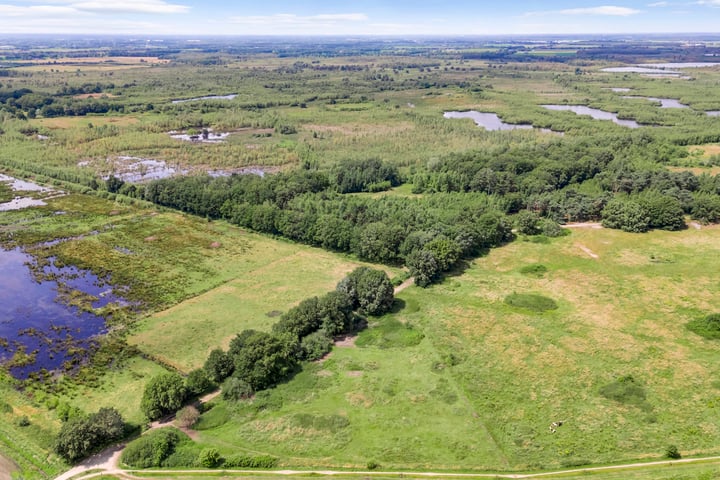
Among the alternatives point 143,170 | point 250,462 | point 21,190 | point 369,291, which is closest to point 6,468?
point 250,462

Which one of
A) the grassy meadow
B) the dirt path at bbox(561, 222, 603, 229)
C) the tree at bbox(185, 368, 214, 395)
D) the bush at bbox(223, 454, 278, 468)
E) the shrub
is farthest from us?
the dirt path at bbox(561, 222, 603, 229)

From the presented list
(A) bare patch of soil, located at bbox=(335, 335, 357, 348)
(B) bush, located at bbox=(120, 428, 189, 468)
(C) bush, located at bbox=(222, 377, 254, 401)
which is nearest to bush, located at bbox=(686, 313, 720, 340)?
(A) bare patch of soil, located at bbox=(335, 335, 357, 348)

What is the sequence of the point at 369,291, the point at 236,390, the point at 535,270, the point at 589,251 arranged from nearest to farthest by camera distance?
the point at 236,390 < the point at 369,291 < the point at 535,270 < the point at 589,251

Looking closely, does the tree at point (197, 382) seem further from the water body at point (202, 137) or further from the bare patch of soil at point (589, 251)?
the water body at point (202, 137)

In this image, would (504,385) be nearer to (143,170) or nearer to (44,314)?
(44,314)

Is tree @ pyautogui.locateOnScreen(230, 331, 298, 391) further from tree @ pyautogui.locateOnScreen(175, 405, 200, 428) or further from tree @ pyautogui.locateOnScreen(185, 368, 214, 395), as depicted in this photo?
tree @ pyautogui.locateOnScreen(175, 405, 200, 428)
